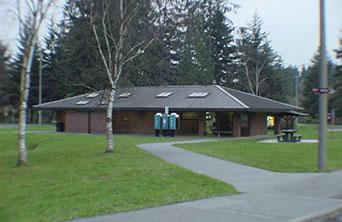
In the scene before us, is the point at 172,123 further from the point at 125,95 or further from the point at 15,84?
the point at 15,84

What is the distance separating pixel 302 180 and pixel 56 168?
26.4 ft

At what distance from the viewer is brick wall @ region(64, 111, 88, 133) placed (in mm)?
47388

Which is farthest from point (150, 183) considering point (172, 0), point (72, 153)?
point (172, 0)

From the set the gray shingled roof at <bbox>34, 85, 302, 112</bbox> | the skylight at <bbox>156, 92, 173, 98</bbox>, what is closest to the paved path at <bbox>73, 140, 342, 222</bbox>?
the gray shingled roof at <bbox>34, 85, 302, 112</bbox>

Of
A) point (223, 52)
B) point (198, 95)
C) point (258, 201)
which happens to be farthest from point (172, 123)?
point (223, 52)

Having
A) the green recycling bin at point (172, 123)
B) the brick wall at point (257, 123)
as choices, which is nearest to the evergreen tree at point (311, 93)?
the brick wall at point (257, 123)

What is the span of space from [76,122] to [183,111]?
11334 millimetres

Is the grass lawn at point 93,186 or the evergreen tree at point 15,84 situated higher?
the evergreen tree at point 15,84

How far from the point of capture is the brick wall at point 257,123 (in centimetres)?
4381

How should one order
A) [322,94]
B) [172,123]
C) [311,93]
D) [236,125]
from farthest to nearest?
[311,93], [236,125], [172,123], [322,94]

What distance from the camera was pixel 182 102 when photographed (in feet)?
141

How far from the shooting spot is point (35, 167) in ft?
59.7

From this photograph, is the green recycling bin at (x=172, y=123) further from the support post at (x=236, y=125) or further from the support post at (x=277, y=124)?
the support post at (x=277, y=124)

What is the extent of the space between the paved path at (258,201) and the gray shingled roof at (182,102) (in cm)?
2302
